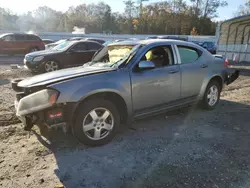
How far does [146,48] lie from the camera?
4.17 meters

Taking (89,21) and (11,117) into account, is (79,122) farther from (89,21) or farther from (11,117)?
(89,21)

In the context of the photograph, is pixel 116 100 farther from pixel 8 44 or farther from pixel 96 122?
pixel 8 44

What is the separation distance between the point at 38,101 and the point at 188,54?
3.15m

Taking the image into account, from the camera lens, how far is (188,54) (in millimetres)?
4828

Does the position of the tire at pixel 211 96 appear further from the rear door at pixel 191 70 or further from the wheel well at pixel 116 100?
the wheel well at pixel 116 100

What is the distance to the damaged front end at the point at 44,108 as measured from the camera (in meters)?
3.23

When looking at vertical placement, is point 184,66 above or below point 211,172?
above

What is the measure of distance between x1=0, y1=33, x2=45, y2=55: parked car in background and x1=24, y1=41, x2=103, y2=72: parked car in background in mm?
7913

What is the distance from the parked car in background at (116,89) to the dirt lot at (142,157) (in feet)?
1.23

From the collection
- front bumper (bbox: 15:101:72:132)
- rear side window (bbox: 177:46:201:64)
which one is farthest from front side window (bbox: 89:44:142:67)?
front bumper (bbox: 15:101:72:132)

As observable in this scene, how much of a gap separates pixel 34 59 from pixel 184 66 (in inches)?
284

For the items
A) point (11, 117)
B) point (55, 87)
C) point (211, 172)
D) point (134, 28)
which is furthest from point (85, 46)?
point (134, 28)

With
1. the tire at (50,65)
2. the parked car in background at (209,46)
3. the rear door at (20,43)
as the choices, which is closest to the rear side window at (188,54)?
the tire at (50,65)

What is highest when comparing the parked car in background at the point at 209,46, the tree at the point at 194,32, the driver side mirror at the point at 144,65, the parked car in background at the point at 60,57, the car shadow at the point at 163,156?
the driver side mirror at the point at 144,65
